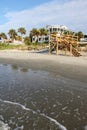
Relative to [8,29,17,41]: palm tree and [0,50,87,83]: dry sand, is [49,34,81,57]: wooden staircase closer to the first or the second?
[0,50,87,83]: dry sand

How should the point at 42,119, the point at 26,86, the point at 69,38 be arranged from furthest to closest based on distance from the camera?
the point at 69,38 < the point at 26,86 < the point at 42,119

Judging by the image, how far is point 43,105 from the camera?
10242 millimetres

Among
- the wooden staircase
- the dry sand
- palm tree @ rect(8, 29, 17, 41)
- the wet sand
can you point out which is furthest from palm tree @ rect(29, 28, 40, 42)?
the wet sand

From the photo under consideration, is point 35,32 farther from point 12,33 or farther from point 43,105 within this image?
point 43,105

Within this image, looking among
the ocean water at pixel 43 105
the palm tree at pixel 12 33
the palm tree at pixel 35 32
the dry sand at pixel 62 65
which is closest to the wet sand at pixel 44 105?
the ocean water at pixel 43 105

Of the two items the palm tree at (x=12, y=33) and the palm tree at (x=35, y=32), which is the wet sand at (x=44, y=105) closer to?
the palm tree at (x=35, y=32)

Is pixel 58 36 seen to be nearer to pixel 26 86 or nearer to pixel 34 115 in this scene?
pixel 26 86

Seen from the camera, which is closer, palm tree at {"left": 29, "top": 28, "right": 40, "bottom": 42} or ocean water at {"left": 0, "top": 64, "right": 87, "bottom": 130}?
ocean water at {"left": 0, "top": 64, "right": 87, "bottom": 130}

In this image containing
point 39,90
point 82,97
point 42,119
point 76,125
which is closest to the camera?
point 76,125

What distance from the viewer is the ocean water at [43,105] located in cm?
810

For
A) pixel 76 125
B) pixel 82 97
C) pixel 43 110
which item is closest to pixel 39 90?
pixel 82 97

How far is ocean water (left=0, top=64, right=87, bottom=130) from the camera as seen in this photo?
8.10 meters

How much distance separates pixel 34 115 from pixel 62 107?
1396mm

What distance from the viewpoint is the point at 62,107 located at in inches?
391
